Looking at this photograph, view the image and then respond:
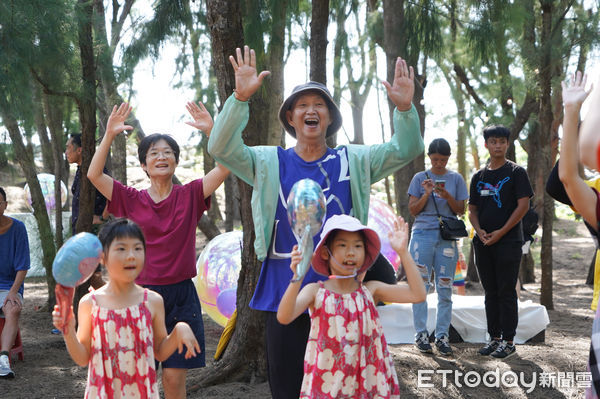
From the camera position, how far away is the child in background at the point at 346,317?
2.69m

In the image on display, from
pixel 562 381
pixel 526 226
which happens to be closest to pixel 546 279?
pixel 526 226

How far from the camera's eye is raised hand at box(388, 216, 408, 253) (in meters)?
2.68

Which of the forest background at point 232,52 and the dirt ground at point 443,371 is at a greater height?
the forest background at point 232,52

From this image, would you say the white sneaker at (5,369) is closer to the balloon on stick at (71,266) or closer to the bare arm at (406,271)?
the balloon on stick at (71,266)

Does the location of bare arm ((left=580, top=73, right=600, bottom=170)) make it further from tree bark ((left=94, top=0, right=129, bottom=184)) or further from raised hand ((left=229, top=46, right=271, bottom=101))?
tree bark ((left=94, top=0, right=129, bottom=184))

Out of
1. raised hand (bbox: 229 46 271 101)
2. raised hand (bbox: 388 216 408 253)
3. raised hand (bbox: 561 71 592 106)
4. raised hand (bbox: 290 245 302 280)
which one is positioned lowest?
raised hand (bbox: 290 245 302 280)

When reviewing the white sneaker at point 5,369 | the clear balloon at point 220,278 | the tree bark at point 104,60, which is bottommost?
the white sneaker at point 5,369

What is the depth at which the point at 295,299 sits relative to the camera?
8.61ft

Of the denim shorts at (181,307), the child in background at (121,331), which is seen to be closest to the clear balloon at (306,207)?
the child in background at (121,331)

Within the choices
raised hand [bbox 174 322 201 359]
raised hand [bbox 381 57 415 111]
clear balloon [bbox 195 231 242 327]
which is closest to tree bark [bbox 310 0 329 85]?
clear balloon [bbox 195 231 242 327]

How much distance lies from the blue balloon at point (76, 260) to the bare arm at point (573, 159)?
1.71 m

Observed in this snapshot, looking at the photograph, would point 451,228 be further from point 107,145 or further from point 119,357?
point 119,357

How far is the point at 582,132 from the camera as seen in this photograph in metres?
1.46

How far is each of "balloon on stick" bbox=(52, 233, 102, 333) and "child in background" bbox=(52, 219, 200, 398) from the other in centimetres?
18
